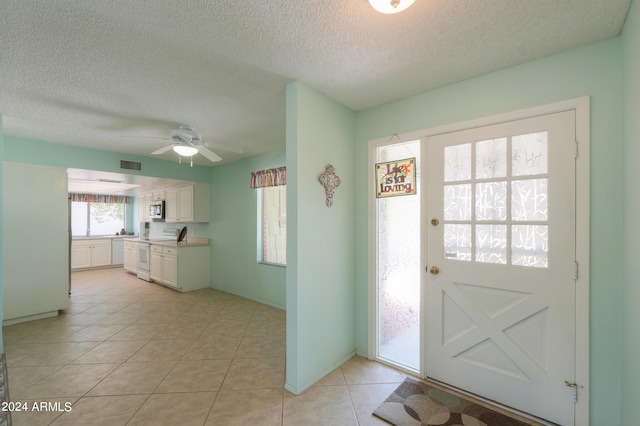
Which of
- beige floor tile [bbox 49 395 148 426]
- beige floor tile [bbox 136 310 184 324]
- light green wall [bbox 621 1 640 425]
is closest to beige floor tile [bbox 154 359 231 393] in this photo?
beige floor tile [bbox 49 395 148 426]

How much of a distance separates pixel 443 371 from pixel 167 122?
363 cm

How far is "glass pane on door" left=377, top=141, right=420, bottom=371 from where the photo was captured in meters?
2.38

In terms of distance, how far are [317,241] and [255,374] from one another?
1.29 m

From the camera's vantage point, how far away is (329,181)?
7.57ft

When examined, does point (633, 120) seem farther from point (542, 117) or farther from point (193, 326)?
point (193, 326)

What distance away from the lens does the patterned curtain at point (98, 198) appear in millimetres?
7266

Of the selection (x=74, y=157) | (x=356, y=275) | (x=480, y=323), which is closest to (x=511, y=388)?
(x=480, y=323)

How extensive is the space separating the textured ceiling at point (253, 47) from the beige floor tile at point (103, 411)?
7.87 feet

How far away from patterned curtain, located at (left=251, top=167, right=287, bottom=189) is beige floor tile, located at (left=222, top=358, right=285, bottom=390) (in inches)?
92.3

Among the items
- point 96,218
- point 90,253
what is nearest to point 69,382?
point 90,253

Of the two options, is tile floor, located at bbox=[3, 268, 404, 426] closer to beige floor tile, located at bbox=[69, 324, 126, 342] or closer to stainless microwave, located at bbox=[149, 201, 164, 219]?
beige floor tile, located at bbox=[69, 324, 126, 342]

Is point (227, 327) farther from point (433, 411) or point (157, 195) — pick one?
point (157, 195)

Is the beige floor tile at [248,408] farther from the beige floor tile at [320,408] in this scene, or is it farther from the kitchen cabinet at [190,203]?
the kitchen cabinet at [190,203]

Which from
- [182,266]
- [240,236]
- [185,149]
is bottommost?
[182,266]
